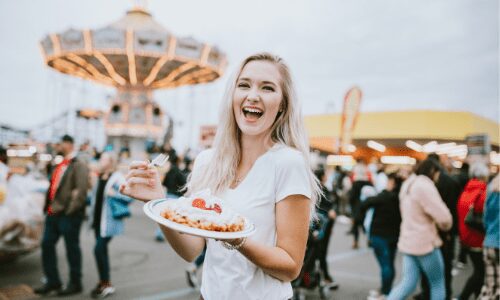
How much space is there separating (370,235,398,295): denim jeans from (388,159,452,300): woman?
940 millimetres

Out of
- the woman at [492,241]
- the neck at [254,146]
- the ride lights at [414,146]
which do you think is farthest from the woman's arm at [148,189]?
the ride lights at [414,146]

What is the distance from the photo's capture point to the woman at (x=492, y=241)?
385 centimetres

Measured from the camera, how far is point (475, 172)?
204 inches

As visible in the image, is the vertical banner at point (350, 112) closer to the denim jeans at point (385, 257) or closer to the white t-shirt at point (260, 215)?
the denim jeans at point (385, 257)

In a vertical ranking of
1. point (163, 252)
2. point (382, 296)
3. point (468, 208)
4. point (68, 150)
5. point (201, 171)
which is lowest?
point (163, 252)

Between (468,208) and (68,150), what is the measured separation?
5.58m

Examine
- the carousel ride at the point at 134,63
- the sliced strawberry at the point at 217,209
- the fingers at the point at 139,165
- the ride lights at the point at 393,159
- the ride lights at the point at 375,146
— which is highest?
the carousel ride at the point at 134,63

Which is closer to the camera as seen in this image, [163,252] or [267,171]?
[267,171]

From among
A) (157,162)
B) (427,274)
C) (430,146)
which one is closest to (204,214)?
(157,162)

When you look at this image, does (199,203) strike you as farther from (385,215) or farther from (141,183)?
(385,215)

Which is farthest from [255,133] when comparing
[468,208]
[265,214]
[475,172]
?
[475,172]

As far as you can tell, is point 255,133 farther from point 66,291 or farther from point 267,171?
point 66,291

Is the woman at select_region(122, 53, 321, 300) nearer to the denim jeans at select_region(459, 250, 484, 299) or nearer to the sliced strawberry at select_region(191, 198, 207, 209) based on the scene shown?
the sliced strawberry at select_region(191, 198, 207, 209)

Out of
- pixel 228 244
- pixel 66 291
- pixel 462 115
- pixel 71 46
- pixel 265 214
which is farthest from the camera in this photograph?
pixel 71 46
